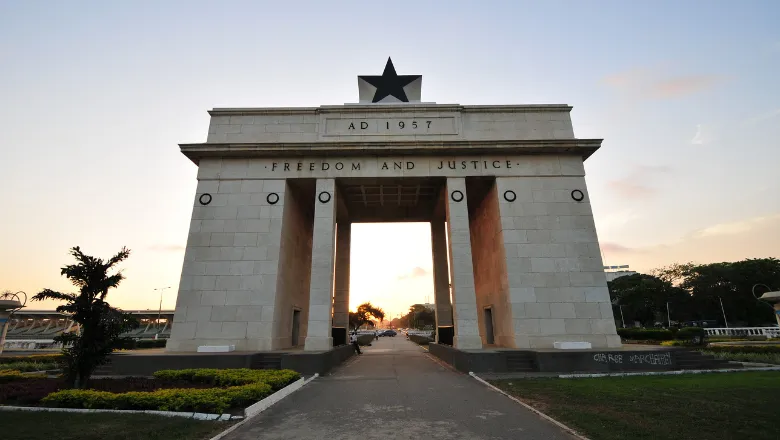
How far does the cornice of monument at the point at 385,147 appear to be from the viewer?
24.0 m

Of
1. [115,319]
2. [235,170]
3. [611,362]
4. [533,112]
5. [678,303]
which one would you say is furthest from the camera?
[678,303]

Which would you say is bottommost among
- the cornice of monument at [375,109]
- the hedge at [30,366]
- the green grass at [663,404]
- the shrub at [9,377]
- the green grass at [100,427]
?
the green grass at [663,404]

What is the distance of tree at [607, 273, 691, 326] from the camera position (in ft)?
245

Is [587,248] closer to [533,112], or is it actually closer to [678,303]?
[533,112]

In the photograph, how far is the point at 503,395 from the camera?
1227 centimetres

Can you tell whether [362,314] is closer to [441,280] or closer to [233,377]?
[441,280]

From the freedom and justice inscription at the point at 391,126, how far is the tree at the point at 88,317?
1676 centimetres

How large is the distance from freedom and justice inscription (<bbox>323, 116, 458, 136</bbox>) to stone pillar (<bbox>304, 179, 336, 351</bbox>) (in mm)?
4262

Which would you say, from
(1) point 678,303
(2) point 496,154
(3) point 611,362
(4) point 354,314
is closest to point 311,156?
(2) point 496,154

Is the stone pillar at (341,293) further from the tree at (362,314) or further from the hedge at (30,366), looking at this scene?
the tree at (362,314)

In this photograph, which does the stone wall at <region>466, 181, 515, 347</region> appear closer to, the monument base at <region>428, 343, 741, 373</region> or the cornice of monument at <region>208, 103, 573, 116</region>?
the monument base at <region>428, 343, 741, 373</region>

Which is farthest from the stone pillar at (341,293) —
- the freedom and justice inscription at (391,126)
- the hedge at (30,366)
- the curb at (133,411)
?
the curb at (133,411)

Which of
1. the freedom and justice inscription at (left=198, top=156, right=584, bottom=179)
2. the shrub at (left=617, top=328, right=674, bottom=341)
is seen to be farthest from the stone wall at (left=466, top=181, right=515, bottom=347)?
the shrub at (left=617, top=328, right=674, bottom=341)

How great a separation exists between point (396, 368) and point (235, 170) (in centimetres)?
1658
